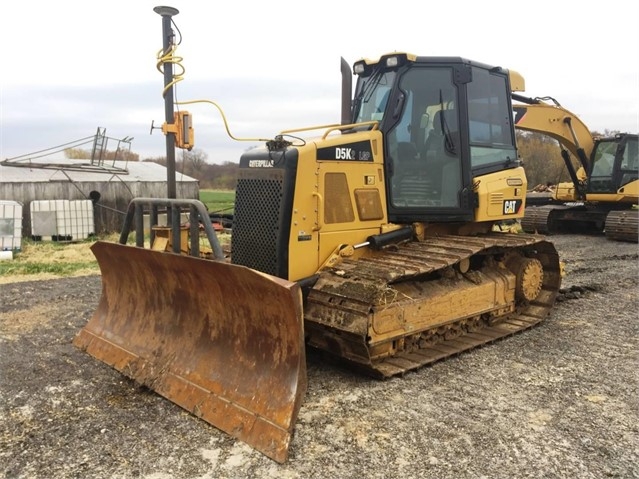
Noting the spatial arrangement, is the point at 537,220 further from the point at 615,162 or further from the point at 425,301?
the point at 425,301

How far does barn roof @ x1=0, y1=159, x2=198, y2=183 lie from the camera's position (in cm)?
1661

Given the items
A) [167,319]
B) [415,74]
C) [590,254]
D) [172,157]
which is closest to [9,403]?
[167,319]

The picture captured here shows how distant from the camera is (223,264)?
4.17 metres

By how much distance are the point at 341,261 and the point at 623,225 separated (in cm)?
1131

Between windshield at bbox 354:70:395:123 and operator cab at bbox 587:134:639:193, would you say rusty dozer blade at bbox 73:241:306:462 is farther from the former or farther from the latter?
operator cab at bbox 587:134:639:193

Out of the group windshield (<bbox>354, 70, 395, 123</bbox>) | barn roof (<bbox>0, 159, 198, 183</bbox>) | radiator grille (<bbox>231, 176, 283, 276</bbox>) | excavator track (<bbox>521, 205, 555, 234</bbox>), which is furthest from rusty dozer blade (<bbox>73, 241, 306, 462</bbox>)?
excavator track (<bbox>521, 205, 555, 234</bbox>)

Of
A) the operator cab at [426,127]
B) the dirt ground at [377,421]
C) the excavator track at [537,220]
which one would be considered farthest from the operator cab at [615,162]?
the operator cab at [426,127]

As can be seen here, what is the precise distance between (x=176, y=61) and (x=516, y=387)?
Result: 4.36 meters

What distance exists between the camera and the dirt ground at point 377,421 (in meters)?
3.35

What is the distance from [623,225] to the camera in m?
13.8

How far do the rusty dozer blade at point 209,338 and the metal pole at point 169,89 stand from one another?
92 centimetres

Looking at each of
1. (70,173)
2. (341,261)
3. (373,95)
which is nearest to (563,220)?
(373,95)

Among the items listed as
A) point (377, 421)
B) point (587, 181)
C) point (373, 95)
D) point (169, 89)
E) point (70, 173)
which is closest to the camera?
point (377, 421)

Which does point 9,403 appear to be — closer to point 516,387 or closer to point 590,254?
point 516,387
